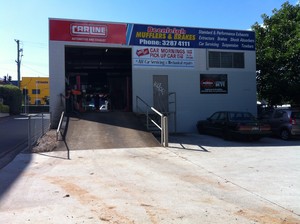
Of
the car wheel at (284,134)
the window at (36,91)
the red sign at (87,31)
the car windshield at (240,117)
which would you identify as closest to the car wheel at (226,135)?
the car windshield at (240,117)

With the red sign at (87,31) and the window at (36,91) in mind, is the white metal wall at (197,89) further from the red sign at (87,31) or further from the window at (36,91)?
the window at (36,91)

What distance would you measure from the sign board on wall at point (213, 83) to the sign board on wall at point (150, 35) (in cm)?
173

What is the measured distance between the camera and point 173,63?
818 inches

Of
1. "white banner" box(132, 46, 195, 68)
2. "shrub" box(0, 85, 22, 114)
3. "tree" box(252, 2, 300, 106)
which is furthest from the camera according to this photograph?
"shrub" box(0, 85, 22, 114)

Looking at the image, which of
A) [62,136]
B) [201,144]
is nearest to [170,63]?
[201,144]

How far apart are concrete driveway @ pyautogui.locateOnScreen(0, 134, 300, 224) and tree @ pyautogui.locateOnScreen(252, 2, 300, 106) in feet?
34.9

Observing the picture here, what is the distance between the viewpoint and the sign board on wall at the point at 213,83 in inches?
842

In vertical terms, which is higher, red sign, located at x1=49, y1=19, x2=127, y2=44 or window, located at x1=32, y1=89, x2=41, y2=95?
red sign, located at x1=49, y1=19, x2=127, y2=44

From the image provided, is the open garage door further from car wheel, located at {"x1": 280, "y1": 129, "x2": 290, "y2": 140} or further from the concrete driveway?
the concrete driveway

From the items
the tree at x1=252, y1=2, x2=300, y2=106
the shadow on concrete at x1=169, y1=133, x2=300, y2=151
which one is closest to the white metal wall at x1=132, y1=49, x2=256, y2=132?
the tree at x1=252, y1=2, x2=300, y2=106

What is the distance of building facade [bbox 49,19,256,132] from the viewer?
1903 centimetres

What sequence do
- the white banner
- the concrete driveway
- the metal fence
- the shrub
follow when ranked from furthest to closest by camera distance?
the shrub
the white banner
the metal fence
the concrete driveway

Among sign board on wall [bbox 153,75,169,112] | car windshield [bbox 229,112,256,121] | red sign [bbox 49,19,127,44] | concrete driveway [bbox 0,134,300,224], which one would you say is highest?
red sign [bbox 49,19,127,44]

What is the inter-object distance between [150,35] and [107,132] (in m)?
7.27
